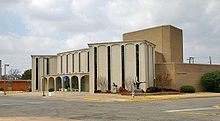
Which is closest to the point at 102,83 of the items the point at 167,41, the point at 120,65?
the point at 120,65

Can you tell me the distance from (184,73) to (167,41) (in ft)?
42.7

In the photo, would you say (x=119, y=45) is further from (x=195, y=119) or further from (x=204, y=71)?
(x=195, y=119)

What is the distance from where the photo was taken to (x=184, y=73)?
50469 mm

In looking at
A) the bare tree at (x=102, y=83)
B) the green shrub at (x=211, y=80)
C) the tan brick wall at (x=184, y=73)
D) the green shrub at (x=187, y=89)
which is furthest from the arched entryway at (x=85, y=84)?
the green shrub at (x=211, y=80)

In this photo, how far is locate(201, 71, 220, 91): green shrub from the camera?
50.5 meters

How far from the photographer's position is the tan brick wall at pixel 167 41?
6109 cm

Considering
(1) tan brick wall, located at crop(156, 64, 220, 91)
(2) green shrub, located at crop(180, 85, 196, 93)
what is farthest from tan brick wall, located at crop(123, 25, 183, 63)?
(2) green shrub, located at crop(180, 85, 196, 93)

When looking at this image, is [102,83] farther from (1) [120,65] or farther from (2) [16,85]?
(2) [16,85]

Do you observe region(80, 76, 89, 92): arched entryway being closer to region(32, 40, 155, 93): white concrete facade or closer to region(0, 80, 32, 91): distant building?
region(32, 40, 155, 93): white concrete facade

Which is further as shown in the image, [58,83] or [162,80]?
[58,83]

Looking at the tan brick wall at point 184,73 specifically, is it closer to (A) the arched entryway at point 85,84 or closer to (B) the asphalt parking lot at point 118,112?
(A) the arched entryway at point 85,84

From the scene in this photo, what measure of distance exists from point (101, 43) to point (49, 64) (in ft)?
Answer: 71.6

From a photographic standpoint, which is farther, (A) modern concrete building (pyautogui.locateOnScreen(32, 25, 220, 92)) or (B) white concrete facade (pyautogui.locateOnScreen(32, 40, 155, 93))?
(A) modern concrete building (pyautogui.locateOnScreen(32, 25, 220, 92))

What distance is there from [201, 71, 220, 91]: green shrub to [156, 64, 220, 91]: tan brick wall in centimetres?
120
